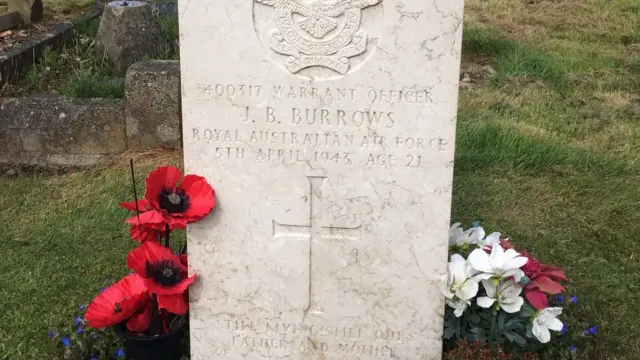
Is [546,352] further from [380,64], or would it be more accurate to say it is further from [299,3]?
[299,3]

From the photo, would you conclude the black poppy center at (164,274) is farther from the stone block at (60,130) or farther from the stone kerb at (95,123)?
the stone block at (60,130)

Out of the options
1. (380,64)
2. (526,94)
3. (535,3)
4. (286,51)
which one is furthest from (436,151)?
(535,3)

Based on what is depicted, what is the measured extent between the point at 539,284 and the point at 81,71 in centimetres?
383

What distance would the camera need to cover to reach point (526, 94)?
5.96m

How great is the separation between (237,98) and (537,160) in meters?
2.80

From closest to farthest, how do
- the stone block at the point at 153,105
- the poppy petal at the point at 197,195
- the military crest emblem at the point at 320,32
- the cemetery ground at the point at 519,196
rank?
the military crest emblem at the point at 320,32
the poppy petal at the point at 197,195
the cemetery ground at the point at 519,196
the stone block at the point at 153,105

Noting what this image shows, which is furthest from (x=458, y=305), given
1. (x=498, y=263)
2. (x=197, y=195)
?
(x=197, y=195)

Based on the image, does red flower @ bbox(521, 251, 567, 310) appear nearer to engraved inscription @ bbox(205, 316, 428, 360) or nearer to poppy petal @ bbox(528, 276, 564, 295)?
poppy petal @ bbox(528, 276, 564, 295)

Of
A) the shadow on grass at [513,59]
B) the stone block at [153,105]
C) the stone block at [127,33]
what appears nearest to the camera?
the stone block at [153,105]

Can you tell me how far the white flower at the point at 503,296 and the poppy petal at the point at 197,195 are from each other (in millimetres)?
1086

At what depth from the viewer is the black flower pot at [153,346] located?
2.89 metres

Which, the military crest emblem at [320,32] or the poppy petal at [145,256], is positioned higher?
the military crest emblem at [320,32]

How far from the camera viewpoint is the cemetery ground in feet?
11.5

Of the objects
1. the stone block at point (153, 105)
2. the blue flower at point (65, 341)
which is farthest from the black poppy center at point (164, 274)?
the stone block at point (153, 105)
